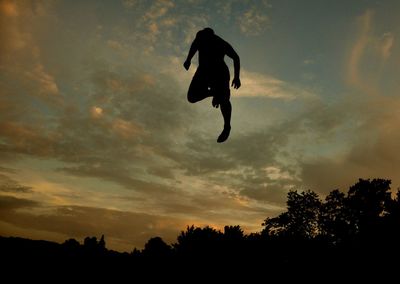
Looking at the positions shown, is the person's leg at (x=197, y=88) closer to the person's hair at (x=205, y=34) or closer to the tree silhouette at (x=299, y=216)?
the person's hair at (x=205, y=34)

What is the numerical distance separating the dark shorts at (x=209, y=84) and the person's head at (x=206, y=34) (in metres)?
0.65

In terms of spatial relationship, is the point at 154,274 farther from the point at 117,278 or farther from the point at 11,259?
the point at 11,259

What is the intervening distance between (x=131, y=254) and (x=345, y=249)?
10399 millimetres

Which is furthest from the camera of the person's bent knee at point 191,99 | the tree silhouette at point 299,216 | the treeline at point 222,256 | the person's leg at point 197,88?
the tree silhouette at point 299,216

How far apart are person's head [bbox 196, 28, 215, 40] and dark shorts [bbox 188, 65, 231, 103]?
0.65 m

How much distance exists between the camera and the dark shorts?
265 inches

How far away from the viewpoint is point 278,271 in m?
13.6

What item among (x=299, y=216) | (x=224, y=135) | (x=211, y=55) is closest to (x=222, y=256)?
(x=224, y=135)

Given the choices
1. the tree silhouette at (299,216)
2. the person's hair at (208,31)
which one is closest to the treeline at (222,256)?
the person's hair at (208,31)

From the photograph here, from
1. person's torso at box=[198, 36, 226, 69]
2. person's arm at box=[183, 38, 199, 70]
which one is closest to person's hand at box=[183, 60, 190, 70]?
person's arm at box=[183, 38, 199, 70]

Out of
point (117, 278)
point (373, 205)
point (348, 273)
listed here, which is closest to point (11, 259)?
point (117, 278)

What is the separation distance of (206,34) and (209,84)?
40.9 inches

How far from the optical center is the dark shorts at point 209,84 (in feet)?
22.1

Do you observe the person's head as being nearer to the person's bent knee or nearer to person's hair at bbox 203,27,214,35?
person's hair at bbox 203,27,214,35
